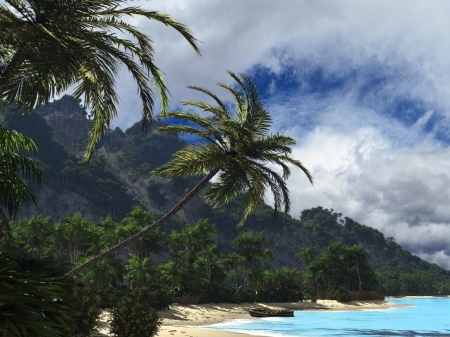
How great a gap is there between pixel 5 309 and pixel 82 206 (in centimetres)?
17246

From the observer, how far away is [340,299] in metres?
69.1

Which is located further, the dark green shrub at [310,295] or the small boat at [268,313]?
the dark green shrub at [310,295]

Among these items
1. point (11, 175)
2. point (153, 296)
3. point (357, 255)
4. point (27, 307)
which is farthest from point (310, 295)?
point (27, 307)

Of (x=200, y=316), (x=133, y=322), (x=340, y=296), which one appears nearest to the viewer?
(x=133, y=322)

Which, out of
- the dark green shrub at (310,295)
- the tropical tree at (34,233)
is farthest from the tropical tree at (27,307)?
the dark green shrub at (310,295)

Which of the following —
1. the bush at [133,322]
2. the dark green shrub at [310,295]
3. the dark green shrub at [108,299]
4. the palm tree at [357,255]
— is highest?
the palm tree at [357,255]

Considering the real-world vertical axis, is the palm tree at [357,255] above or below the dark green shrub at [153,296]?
above

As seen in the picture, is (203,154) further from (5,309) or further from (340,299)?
(340,299)

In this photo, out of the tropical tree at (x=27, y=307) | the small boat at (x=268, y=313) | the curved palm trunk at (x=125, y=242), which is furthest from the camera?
the small boat at (x=268, y=313)

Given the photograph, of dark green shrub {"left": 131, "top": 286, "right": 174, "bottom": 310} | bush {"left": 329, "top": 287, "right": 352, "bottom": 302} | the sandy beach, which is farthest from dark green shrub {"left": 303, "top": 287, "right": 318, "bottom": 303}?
dark green shrub {"left": 131, "top": 286, "right": 174, "bottom": 310}

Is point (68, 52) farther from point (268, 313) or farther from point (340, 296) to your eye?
point (340, 296)

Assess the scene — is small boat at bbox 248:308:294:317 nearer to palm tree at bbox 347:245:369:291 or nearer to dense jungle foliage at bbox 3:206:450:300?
dense jungle foliage at bbox 3:206:450:300

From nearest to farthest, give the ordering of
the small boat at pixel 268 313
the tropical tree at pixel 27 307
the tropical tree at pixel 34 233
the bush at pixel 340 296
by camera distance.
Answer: the tropical tree at pixel 27 307 → the small boat at pixel 268 313 → the tropical tree at pixel 34 233 → the bush at pixel 340 296

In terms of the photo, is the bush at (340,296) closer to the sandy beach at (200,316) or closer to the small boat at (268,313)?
the sandy beach at (200,316)
